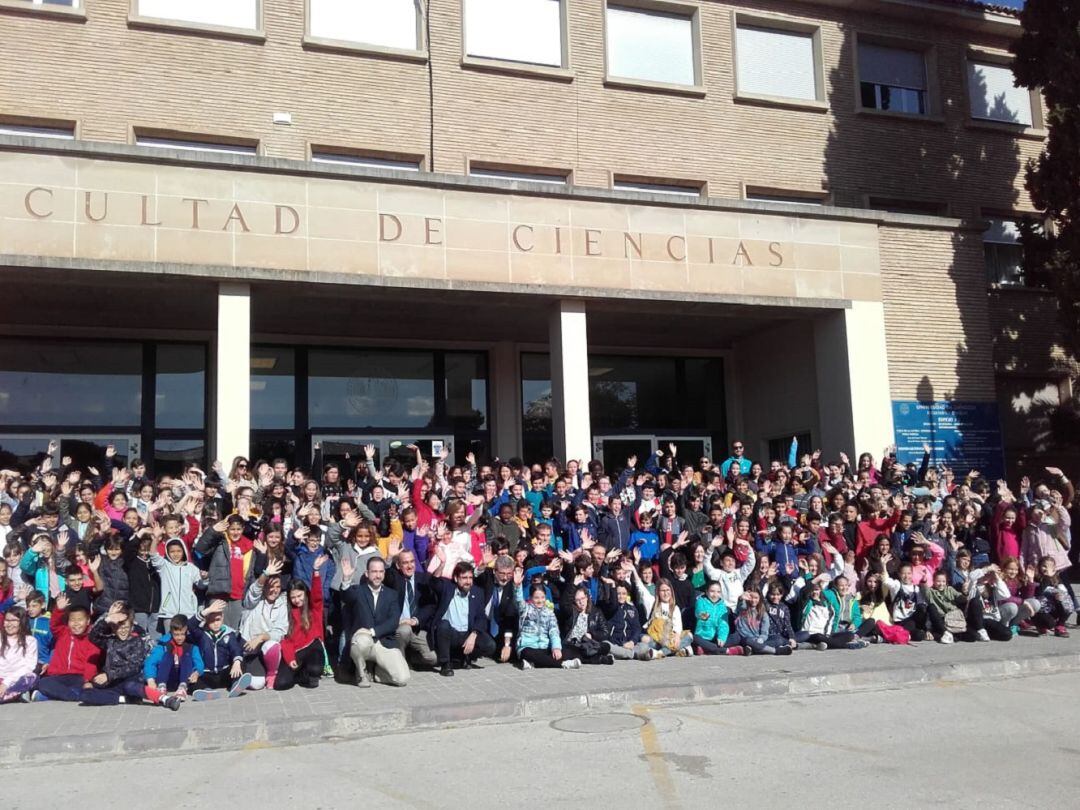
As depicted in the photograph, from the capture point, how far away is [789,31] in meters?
19.4

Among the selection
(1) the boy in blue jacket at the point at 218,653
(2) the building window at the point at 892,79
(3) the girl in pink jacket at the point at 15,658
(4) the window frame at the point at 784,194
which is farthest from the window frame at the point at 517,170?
(3) the girl in pink jacket at the point at 15,658

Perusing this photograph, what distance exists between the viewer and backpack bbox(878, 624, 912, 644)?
36.8 ft

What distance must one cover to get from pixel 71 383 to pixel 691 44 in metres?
12.4

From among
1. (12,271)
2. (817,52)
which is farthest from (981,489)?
(12,271)

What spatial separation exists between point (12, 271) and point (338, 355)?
5.74 m

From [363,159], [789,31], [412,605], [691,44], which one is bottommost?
[412,605]

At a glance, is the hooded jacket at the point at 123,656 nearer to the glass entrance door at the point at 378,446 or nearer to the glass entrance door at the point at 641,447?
the glass entrance door at the point at 378,446

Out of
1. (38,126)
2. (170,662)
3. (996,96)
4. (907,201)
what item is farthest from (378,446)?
(996,96)

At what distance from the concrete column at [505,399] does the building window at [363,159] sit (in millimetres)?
3465

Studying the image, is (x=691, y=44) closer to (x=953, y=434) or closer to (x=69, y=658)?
(x=953, y=434)

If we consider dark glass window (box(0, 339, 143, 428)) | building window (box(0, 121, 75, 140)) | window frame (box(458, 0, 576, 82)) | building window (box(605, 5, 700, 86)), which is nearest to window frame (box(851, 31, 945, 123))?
building window (box(605, 5, 700, 86))

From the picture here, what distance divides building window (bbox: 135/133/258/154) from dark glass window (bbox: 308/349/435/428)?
344 cm

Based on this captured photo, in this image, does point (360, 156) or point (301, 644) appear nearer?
point (301, 644)

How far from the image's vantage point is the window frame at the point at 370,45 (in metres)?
16.4
